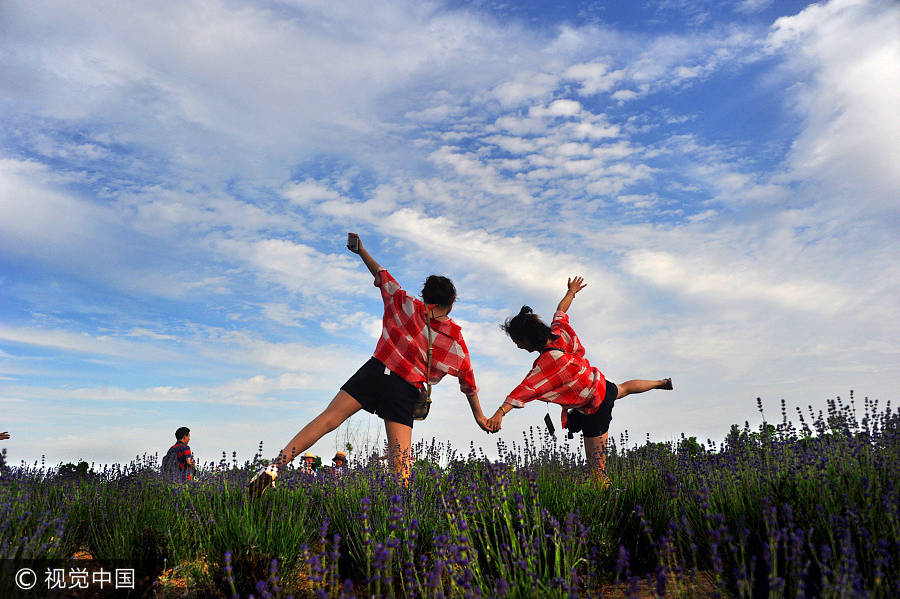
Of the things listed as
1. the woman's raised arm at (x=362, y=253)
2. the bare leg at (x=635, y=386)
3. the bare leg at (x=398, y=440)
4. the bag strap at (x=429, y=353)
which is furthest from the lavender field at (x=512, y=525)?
the woman's raised arm at (x=362, y=253)

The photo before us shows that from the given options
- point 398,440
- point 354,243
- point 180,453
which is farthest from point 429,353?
point 180,453

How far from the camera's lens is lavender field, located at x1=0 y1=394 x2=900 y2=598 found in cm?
278

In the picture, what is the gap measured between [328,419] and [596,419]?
7.70 ft

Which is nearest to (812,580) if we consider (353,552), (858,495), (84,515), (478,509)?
(858,495)

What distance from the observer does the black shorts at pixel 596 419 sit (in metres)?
5.50

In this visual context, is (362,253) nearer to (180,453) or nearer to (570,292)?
(570,292)

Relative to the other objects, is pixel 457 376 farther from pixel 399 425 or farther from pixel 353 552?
pixel 353 552

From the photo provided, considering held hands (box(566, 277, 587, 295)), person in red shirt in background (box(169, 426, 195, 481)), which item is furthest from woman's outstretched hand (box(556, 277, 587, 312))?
person in red shirt in background (box(169, 426, 195, 481))

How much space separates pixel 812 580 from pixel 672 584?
2.05 feet

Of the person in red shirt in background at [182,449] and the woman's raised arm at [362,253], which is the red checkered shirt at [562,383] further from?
the person in red shirt in background at [182,449]

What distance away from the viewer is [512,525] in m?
3.70

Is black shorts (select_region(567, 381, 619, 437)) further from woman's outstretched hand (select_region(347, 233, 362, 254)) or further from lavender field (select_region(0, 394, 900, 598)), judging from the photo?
woman's outstretched hand (select_region(347, 233, 362, 254))

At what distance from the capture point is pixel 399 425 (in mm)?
4859

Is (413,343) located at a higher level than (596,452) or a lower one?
higher
